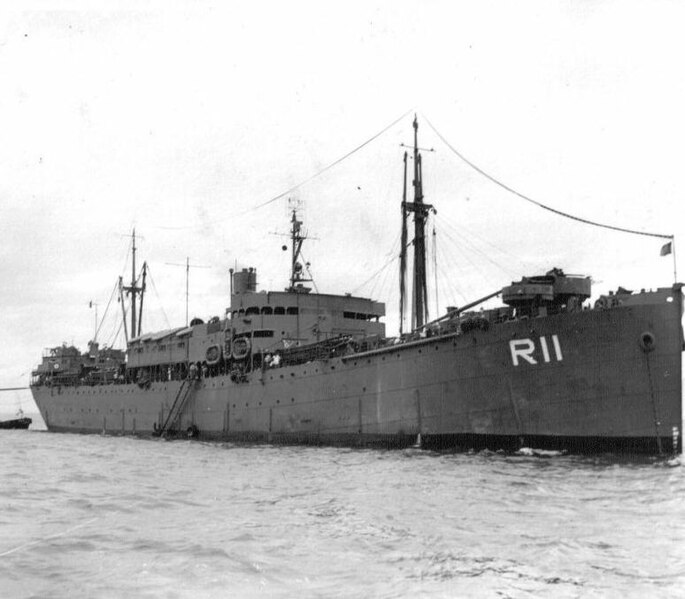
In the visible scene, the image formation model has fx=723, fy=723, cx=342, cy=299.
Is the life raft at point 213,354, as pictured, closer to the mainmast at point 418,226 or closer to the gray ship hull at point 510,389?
the gray ship hull at point 510,389

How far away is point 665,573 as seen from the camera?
626 cm

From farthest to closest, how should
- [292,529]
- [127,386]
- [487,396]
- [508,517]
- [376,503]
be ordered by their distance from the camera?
[127,386] < [487,396] < [376,503] < [508,517] < [292,529]

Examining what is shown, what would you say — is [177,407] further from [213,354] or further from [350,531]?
[350,531]

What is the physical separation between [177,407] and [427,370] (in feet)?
46.5

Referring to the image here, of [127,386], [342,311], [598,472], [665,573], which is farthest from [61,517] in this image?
[127,386]

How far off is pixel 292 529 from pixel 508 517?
2763mm

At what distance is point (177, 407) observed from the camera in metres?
29.7

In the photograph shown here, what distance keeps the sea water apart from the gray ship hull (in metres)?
1.83

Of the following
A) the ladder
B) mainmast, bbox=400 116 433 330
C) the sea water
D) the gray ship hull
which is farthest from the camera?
the ladder

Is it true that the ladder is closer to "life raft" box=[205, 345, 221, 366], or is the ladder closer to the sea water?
"life raft" box=[205, 345, 221, 366]

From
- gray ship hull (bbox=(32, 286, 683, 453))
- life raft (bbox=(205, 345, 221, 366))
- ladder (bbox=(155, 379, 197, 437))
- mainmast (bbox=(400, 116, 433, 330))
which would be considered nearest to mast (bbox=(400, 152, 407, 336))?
mainmast (bbox=(400, 116, 433, 330))

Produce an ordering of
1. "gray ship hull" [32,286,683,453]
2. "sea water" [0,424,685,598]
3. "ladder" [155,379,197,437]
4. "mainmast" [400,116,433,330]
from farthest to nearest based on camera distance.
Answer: "ladder" [155,379,197,437] < "mainmast" [400,116,433,330] < "gray ship hull" [32,286,683,453] < "sea water" [0,424,685,598]

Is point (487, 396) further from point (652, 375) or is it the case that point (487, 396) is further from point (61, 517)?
point (61, 517)

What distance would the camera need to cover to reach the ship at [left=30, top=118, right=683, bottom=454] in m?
16.1
